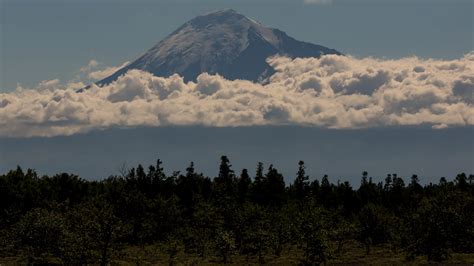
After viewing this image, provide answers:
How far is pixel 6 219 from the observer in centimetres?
13400

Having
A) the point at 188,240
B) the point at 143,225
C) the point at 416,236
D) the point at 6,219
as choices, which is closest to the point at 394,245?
the point at 416,236

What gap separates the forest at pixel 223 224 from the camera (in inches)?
3221

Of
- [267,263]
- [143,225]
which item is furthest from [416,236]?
[143,225]

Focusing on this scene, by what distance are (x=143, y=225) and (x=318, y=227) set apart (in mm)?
64885

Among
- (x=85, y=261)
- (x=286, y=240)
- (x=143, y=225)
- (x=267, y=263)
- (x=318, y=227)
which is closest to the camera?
(x=85, y=261)

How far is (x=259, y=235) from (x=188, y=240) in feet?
94.8

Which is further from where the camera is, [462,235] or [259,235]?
[259,235]

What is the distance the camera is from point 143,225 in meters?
138

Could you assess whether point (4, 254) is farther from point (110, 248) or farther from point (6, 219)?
point (110, 248)

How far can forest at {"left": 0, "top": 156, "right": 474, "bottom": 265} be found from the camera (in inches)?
3221

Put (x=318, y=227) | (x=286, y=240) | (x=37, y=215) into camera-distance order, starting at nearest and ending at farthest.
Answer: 1. (x=318, y=227)
2. (x=37, y=215)
3. (x=286, y=240)

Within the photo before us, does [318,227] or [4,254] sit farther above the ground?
[318,227]

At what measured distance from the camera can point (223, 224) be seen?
13612cm

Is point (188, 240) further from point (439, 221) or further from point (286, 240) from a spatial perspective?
point (439, 221)
